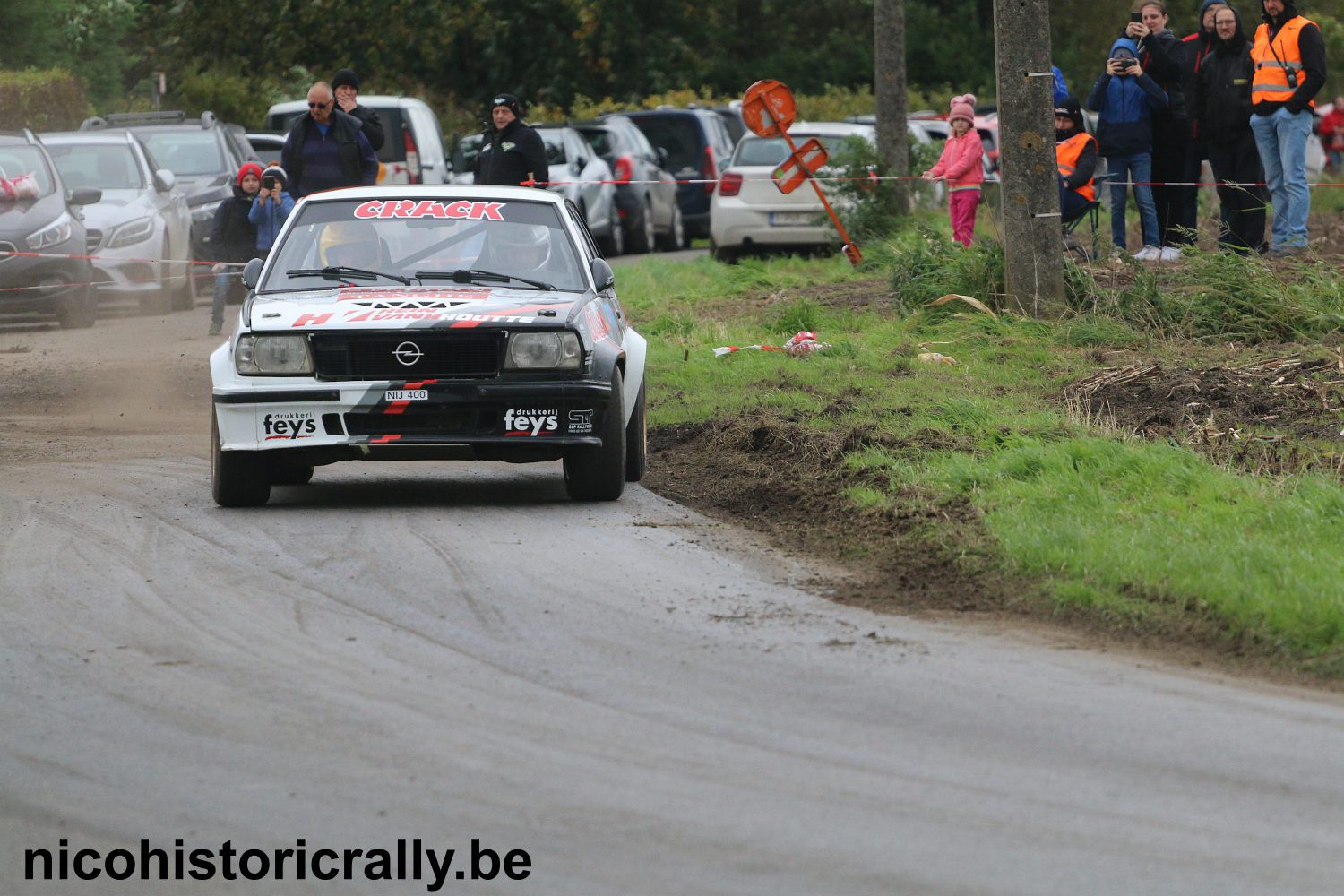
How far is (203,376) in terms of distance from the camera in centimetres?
1570

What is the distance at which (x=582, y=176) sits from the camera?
87.0 feet

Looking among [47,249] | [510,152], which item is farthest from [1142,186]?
[47,249]

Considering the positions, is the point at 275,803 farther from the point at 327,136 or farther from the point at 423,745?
the point at 327,136

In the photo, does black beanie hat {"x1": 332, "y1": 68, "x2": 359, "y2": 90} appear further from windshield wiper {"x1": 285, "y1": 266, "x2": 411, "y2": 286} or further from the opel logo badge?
the opel logo badge

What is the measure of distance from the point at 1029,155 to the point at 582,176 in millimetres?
13305

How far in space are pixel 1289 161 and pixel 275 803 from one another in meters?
12.9

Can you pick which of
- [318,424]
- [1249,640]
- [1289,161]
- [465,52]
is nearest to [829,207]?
[1289,161]

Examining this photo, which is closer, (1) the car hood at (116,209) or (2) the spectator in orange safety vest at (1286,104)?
(2) the spectator in orange safety vest at (1286,104)

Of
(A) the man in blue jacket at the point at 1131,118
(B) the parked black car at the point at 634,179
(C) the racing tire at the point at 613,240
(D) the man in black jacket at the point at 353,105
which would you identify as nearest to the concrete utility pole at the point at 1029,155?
(A) the man in blue jacket at the point at 1131,118

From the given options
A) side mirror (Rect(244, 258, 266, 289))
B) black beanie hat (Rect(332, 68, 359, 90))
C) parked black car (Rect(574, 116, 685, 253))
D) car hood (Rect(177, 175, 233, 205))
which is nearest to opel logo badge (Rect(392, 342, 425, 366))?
side mirror (Rect(244, 258, 266, 289))

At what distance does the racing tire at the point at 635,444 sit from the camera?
1009cm

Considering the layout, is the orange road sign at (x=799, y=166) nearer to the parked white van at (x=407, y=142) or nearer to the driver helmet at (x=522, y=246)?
the parked white van at (x=407, y=142)

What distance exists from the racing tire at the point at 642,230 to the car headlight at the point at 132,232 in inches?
353

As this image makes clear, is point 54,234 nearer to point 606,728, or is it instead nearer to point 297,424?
point 297,424
